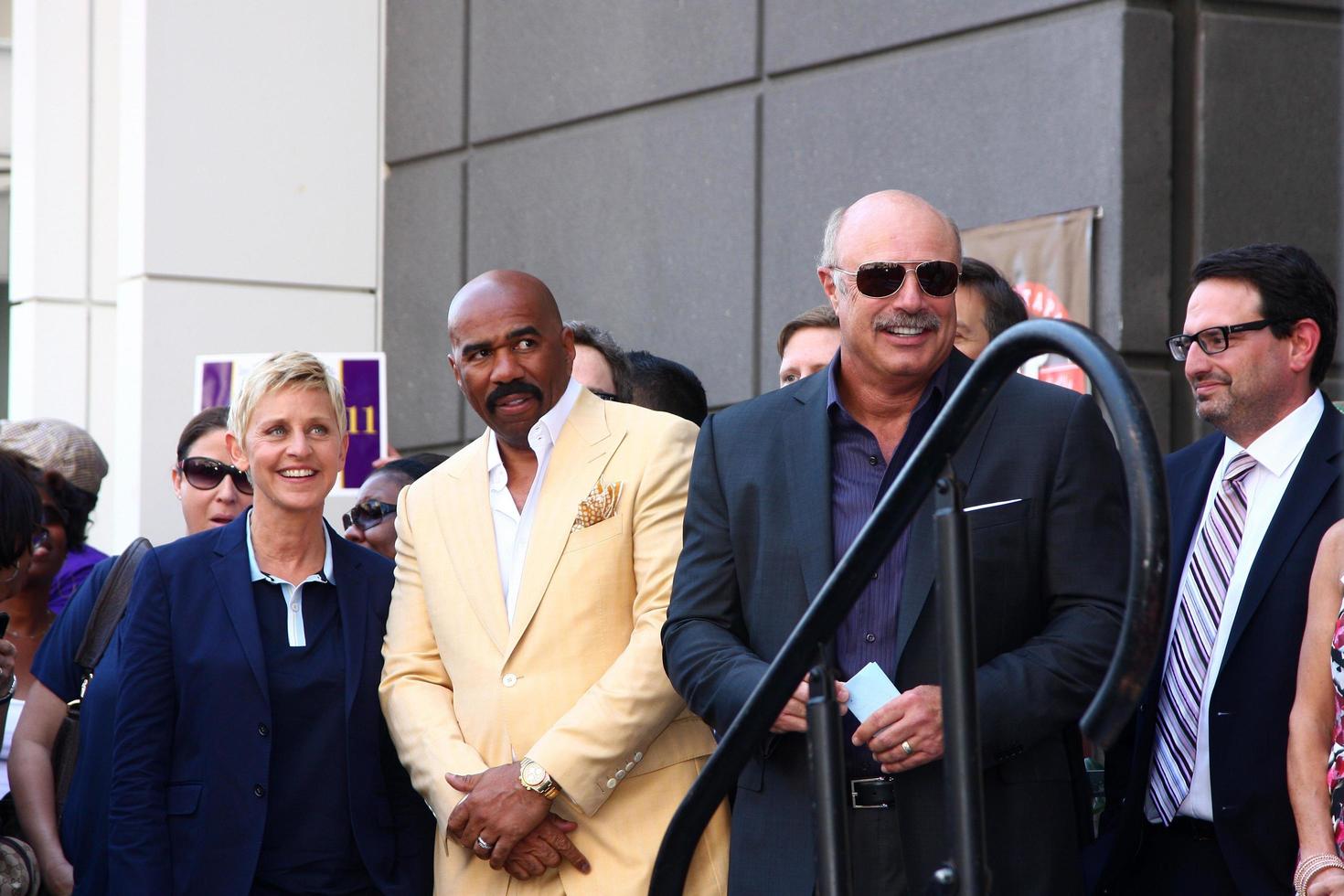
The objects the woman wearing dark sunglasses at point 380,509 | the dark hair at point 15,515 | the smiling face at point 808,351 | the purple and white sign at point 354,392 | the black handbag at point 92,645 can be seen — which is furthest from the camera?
the purple and white sign at point 354,392

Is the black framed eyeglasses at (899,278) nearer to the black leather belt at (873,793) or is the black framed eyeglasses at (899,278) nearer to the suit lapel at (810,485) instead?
the suit lapel at (810,485)

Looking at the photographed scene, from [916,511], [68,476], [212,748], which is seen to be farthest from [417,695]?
[68,476]

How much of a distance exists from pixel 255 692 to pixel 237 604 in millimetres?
220

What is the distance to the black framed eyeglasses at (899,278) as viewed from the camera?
12.2ft

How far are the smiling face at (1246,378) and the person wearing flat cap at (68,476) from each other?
3.62m

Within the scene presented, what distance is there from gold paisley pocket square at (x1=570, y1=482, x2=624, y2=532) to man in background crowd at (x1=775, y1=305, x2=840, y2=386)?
1304 mm

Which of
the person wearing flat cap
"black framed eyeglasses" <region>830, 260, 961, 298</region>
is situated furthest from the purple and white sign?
"black framed eyeglasses" <region>830, 260, 961, 298</region>

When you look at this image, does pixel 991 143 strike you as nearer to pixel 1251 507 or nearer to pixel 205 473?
pixel 1251 507

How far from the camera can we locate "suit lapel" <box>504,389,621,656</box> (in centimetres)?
409

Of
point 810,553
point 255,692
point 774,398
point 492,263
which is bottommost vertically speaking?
point 255,692

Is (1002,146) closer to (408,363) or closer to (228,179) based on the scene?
(408,363)

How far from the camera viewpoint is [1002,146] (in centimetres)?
623

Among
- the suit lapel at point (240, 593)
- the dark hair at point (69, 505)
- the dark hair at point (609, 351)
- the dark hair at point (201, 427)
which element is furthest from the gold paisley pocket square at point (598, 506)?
the dark hair at point (69, 505)

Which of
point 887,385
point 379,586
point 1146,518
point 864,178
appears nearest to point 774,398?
point 887,385
